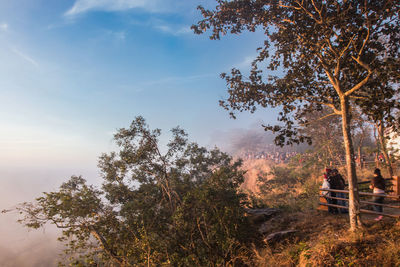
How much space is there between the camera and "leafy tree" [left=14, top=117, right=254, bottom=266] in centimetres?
753

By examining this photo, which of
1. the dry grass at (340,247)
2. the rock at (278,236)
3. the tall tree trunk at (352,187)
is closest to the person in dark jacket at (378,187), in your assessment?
the dry grass at (340,247)

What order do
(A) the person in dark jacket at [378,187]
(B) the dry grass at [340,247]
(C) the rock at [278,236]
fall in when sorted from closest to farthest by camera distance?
(B) the dry grass at [340,247] → (A) the person in dark jacket at [378,187] → (C) the rock at [278,236]

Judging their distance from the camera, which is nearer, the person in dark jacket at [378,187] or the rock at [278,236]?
the person in dark jacket at [378,187]

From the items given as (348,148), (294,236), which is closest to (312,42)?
(348,148)

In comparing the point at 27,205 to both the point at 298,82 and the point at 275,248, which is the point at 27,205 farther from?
the point at 298,82

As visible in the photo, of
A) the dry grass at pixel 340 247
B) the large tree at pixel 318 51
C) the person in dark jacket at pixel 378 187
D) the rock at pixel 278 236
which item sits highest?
the large tree at pixel 318 51

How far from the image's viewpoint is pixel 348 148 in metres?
7.11

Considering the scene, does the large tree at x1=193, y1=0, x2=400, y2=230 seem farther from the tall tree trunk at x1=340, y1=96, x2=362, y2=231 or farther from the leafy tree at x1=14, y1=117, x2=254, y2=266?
the leafy tree at x1=14, y1=117, x2=254, y2=266

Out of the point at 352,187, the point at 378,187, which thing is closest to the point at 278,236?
the point at 352,187

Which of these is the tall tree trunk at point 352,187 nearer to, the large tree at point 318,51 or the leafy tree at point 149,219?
the large tree at point 318,51

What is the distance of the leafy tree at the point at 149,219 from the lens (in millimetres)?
7527

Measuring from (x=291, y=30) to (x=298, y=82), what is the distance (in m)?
1.94

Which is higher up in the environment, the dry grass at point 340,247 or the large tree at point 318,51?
the large tree at point 318,51

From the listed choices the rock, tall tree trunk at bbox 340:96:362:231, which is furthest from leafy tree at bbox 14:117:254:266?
tall tree trunk at bbox 340:96:362:231
